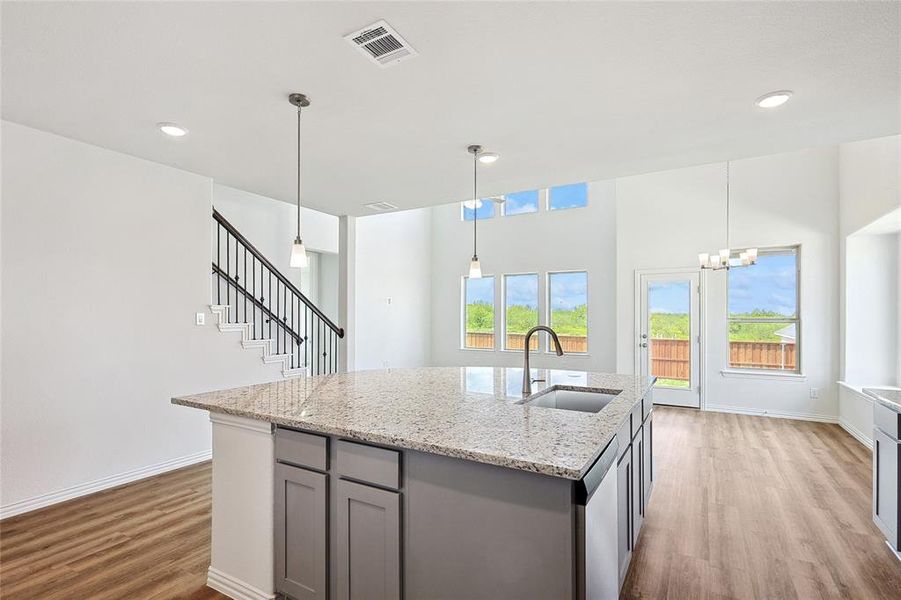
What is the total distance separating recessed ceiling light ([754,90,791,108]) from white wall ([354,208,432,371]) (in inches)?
222

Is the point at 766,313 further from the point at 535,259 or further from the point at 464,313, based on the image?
the point at 464,313

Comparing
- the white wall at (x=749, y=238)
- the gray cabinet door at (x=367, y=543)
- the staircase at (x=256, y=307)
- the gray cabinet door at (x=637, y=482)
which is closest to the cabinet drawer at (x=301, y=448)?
the gray cabinet door at (x=367, y=543)

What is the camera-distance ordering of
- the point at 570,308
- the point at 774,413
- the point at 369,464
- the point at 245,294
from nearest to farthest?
the point at 369,464 < the point at 245,294 < the point at 774,413 < the point at 570,308

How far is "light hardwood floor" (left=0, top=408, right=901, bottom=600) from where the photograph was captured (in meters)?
2.25

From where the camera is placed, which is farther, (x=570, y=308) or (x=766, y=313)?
(x=570, y=308)

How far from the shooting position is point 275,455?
6.78 ft

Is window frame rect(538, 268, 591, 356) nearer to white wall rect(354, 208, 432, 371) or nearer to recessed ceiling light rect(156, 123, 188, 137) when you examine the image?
white wall rect(354, 208, 432, 371)

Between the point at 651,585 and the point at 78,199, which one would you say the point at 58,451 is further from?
the point at 651,585

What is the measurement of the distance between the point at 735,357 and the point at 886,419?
4.04 m

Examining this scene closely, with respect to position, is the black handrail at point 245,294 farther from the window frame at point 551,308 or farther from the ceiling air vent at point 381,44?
the window frame at point 551,308

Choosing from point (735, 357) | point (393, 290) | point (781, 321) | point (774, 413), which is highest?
point (393, 290)

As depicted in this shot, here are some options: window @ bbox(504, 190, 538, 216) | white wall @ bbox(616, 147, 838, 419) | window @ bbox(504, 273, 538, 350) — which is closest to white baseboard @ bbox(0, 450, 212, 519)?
window @ bbox(504, 273, 538, 350)

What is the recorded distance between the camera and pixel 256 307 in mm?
5551

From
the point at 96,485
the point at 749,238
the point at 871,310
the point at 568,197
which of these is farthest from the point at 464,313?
the point at 96,485
